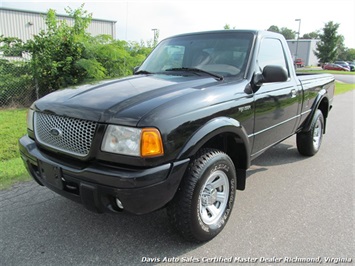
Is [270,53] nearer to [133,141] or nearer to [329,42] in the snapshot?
[133,141]

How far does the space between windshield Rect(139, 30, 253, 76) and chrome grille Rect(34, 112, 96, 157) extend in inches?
58.3

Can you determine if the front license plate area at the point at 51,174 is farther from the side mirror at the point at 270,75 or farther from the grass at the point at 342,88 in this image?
the grass at the point at 342,88

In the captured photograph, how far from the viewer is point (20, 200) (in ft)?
11.4

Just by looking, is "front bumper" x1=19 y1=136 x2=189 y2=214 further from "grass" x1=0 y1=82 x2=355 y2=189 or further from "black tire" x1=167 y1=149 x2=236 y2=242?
"grass" x1=0 y1=82 x2=355 y2=189

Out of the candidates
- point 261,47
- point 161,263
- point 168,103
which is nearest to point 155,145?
point 168,103

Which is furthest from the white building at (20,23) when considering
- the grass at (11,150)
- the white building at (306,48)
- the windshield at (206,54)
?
the white building at (306,48)

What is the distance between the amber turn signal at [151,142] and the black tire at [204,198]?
0.39 m

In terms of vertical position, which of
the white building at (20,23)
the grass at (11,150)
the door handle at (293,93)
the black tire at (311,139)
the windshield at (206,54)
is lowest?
the grass at (11,150)

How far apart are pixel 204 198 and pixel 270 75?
57.1 inches

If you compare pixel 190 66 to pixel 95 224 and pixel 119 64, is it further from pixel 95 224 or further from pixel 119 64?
pixel 119 64

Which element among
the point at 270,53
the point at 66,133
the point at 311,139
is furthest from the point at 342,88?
the point at 66,133

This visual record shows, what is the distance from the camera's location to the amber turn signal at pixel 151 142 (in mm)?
2146

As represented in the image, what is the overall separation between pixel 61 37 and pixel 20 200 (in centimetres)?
616

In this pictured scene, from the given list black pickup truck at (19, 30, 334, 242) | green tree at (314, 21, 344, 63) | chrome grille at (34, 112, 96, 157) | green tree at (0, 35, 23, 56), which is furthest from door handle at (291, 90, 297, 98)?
green tree at (314, 21, 344, 63)
